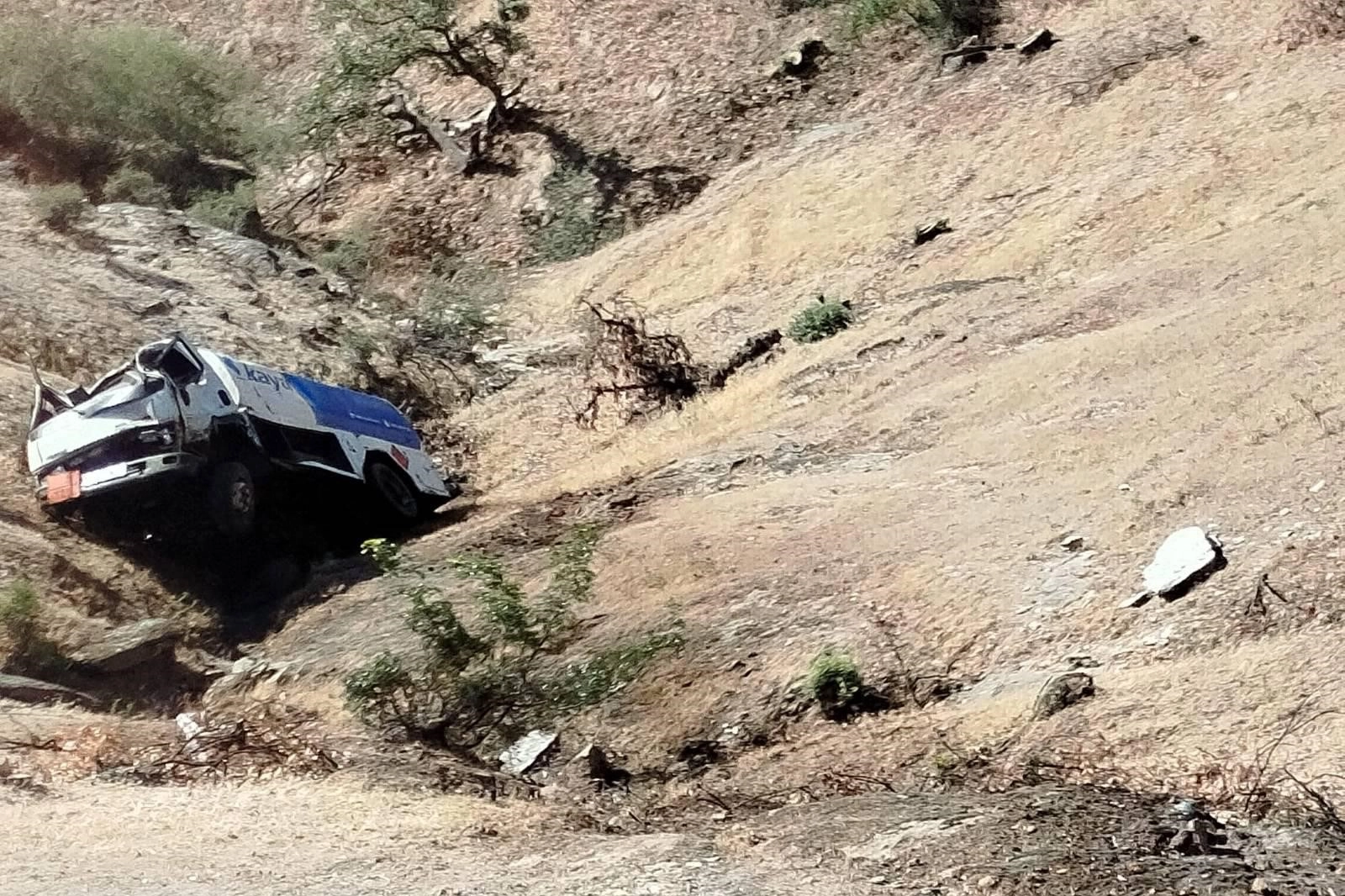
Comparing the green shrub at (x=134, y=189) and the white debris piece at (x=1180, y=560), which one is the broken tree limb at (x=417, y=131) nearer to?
the green shrub at (x=134, y=189)

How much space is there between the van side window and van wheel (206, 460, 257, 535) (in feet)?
2.32

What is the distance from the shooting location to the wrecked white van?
42.3ft

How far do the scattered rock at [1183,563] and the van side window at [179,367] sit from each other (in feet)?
23.9

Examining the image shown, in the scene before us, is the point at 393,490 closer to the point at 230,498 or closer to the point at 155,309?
the point at 230,498

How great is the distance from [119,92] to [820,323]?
14.2 meters

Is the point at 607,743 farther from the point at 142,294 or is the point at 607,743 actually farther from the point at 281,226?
the point at 281,226

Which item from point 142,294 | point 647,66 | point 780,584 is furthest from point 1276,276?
point 647,66

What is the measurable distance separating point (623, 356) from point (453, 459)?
7.36ft

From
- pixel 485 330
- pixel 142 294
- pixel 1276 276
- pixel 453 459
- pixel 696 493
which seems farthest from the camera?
pixel 485 330

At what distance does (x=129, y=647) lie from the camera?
12438 millimetres

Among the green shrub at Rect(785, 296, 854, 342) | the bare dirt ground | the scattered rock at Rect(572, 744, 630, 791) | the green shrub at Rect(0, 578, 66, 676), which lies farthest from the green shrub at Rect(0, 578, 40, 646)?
the green shrub at Rect(785, 296, 854, 342)

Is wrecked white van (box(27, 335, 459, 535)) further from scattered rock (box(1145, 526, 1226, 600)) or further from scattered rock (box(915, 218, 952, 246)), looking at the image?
scattered rock (box(915, 218, 952, 246))

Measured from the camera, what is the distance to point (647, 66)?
95.2 feet

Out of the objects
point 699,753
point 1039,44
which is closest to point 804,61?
point 1039,44
